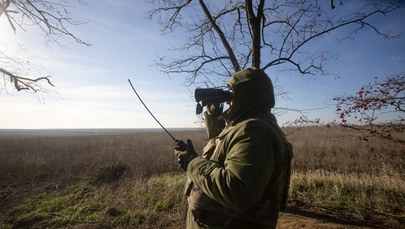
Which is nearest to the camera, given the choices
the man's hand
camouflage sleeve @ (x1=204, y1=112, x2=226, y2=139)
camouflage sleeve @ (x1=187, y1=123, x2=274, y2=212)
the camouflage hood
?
camouflage sleeve @ (x1=187, y1=123, x2=274, y2=212)

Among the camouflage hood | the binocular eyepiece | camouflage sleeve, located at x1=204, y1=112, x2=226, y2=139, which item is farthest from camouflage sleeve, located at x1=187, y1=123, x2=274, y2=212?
camouflage sleeve, located at x1=204, y1=112, x2=226, y2=139

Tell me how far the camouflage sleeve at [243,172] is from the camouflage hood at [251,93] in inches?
9.1

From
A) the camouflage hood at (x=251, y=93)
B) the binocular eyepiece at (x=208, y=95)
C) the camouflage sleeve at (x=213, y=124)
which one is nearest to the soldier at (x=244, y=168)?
the camouflage hood at (x=251, y=93)

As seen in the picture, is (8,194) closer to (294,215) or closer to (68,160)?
(68,160)

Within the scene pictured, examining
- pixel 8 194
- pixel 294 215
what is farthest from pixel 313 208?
pixel 8 194

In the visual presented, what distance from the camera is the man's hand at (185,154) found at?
2227mm

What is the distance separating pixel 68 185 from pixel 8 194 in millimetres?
1843

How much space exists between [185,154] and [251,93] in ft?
2.43

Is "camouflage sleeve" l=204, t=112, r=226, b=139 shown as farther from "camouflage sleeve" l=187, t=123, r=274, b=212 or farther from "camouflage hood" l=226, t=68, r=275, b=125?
"camouflage sleeve" l=187, t=123, r=274, b=212

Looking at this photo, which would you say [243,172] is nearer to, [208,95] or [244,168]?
[244,168]

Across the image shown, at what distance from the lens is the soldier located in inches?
Result: 67.3

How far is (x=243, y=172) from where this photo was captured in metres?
1.69

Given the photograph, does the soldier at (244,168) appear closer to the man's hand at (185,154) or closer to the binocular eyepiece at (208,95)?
the man's hand at (185,154)

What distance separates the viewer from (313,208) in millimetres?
6270
